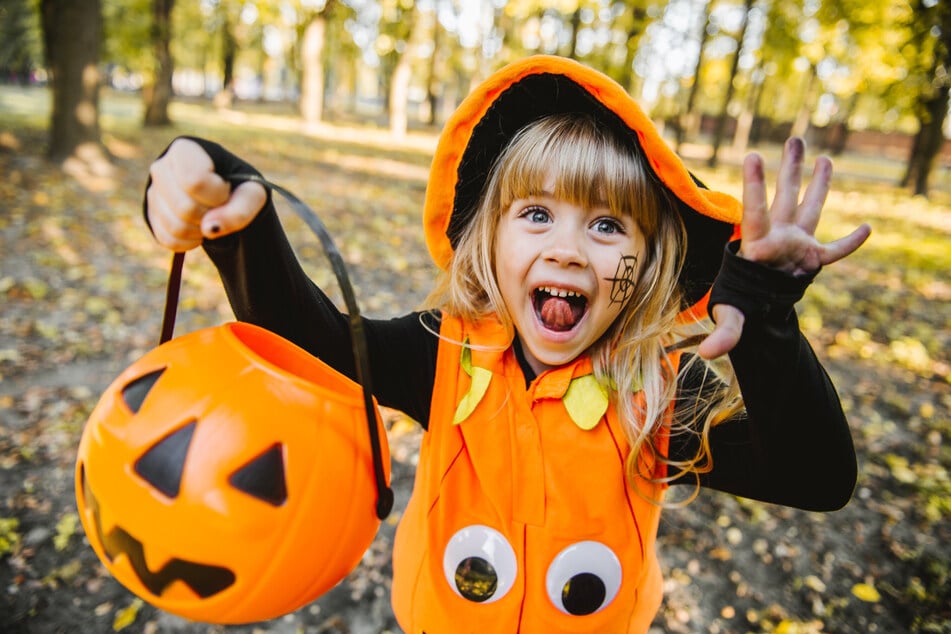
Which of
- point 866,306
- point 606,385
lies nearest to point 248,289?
point 606,385

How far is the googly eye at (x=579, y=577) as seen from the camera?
56.8 inches

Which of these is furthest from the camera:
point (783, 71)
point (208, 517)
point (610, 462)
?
point (783, 71)

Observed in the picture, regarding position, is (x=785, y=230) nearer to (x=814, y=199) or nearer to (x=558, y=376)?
(x=814, y=199)

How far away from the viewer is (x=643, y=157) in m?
1.58

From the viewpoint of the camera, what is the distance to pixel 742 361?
112 cm

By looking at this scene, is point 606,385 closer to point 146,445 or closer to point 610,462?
point 610,462

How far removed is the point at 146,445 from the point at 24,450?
3.37 metres

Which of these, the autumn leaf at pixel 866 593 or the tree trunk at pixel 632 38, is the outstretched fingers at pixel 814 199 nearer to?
Result: the autumn leaf at pixel 866 593

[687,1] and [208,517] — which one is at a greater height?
[687,1]

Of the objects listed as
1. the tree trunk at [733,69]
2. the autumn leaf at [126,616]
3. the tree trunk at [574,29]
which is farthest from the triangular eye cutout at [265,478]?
the tree trunk at [733,69]

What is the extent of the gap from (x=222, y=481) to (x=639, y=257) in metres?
1.12

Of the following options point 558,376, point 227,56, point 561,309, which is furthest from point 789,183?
point 227,56

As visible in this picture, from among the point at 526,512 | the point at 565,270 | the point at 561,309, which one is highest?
the point at 565,270

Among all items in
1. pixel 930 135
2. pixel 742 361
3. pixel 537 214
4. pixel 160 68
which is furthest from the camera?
pixel 930 135
